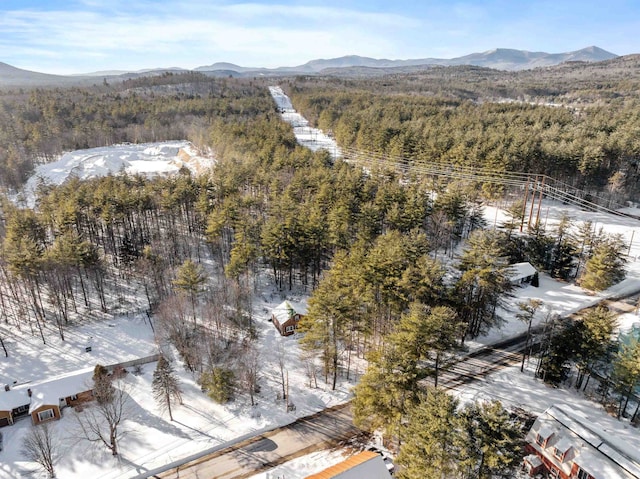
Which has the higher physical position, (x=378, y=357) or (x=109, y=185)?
(x=109, y=185)

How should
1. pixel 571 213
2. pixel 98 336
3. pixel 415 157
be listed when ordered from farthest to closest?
1. pixel 415 157
2. pixel 571 213
3. pixel 98 336

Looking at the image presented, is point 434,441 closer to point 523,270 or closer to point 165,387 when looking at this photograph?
point 165,387

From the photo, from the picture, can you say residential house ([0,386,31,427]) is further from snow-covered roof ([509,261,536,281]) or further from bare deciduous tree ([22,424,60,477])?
snow-covered roof ([509,261,536,281])

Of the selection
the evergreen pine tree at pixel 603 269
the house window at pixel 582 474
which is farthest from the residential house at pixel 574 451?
the evergreen pine tree at pixel 603 269

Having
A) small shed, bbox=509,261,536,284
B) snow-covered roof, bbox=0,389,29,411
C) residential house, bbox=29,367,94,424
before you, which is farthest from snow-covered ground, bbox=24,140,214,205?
small shed, bbox=509,261,536,284

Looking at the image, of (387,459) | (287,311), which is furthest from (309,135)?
(387,459)

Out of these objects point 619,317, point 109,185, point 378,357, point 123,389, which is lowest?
point 123,389

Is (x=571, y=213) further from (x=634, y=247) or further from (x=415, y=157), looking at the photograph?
(x=415, y=157)

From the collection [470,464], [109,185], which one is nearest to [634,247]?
[470,464]
